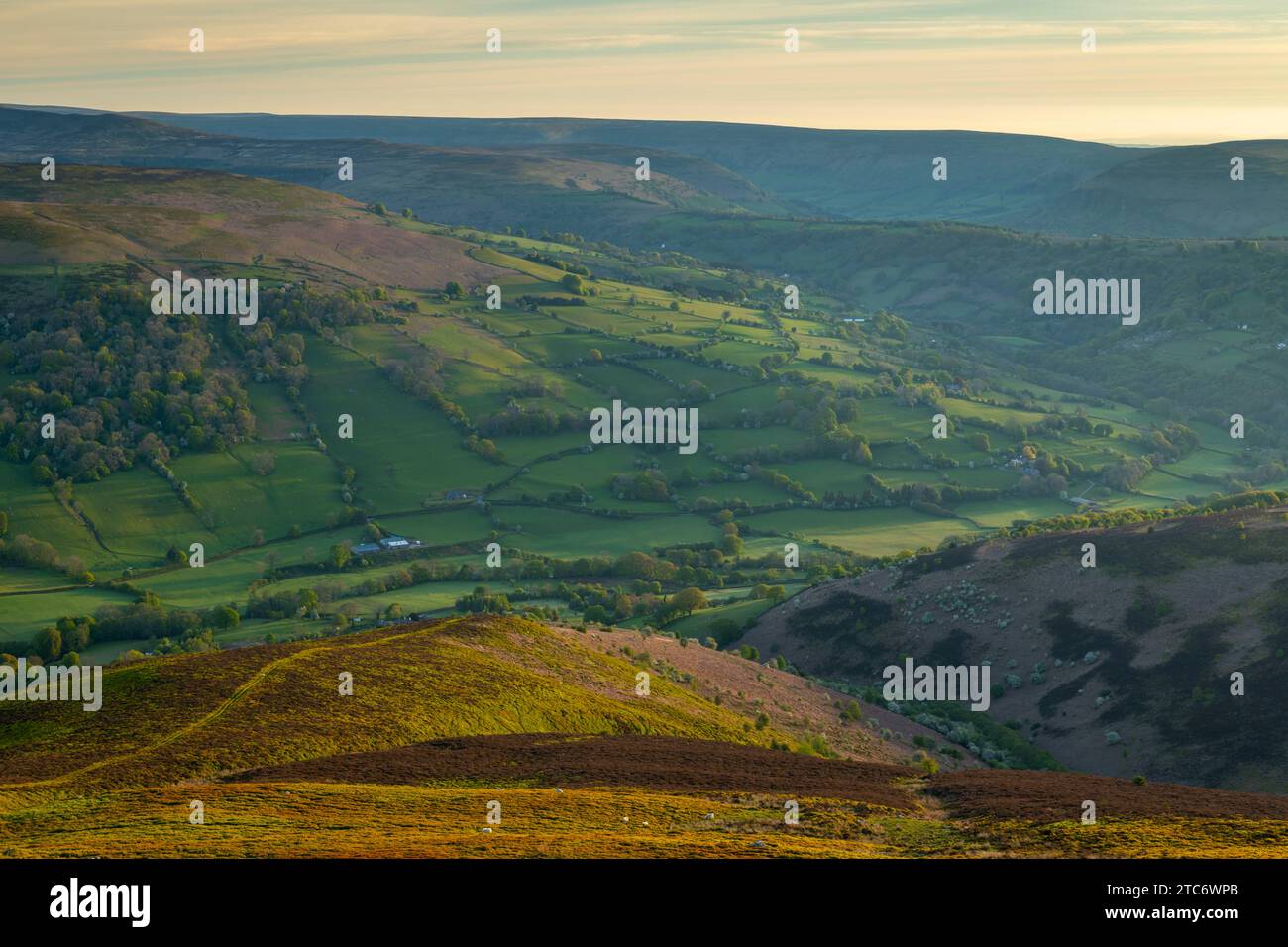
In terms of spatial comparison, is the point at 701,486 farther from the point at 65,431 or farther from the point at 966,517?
the point at 65,431

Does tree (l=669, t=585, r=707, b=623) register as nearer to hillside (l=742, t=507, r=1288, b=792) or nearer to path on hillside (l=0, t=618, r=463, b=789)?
hillside (l=742, t=507, r=1288, b=792)

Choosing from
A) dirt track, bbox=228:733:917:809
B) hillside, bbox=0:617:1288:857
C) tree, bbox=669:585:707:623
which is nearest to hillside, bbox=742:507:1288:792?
tree, bbox=669:585:707:623

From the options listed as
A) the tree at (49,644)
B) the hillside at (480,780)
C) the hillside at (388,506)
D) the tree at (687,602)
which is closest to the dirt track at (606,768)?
the hillside at (480,780)

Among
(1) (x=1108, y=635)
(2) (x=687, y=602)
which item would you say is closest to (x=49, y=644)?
(2) (x=687, y=602)

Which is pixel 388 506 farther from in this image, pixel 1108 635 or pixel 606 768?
pixel 606 768
